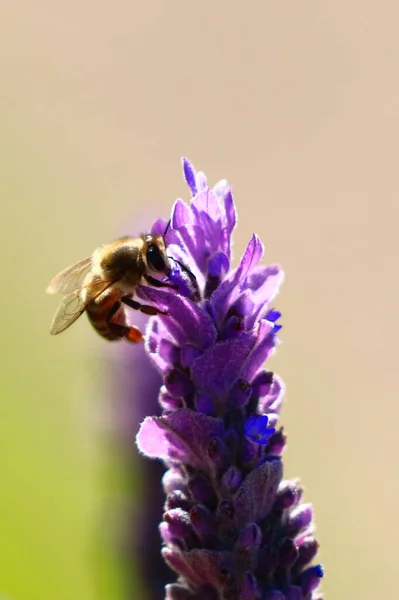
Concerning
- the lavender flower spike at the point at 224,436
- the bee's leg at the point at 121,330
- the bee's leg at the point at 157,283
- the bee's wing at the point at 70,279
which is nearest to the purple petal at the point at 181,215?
the lavender flower spike at the point at 224,436

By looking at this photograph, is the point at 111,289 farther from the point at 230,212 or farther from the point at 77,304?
the point at 230,212

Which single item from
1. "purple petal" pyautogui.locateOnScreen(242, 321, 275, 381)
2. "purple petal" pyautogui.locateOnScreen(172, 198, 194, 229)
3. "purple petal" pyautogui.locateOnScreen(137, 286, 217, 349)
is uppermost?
"purple petal" pyautogui.locateOnScreen(172, 198, 194, 229)

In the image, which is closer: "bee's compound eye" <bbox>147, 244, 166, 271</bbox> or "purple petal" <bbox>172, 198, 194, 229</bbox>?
"purple petal" <bbox>172, 198, 194, 229</bbox>

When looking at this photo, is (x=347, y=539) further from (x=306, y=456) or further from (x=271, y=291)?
(x=271, y=291)

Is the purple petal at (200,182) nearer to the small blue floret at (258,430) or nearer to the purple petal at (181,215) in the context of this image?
the purple petal at (181,215)

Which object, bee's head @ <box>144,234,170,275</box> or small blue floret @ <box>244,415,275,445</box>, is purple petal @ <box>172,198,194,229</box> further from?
small blue floret @ <box>244,415,275,445</box>

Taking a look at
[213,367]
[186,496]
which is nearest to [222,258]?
[213,367]

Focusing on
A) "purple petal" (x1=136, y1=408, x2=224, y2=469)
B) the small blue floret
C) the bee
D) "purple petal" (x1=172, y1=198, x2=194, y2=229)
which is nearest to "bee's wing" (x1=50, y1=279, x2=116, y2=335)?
the bee
